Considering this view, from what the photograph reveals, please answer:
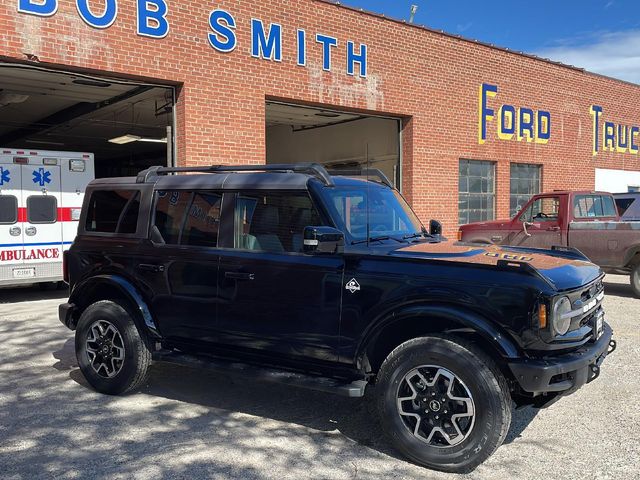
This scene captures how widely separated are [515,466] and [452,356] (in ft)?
2.90

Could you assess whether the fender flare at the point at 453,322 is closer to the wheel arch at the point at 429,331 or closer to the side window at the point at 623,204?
the wheel arch at the point at 429,331

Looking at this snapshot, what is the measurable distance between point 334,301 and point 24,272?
8291mm

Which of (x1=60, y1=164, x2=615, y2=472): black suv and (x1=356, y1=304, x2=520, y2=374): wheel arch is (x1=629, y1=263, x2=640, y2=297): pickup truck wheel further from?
(x1=356, y1=304, x2=520, y2=374): wheel arch

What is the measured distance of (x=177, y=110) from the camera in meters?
10.7

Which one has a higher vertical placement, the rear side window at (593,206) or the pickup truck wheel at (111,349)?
the rear side window at (593,206)

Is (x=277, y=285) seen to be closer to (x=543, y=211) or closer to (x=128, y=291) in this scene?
(x=128, y=291)

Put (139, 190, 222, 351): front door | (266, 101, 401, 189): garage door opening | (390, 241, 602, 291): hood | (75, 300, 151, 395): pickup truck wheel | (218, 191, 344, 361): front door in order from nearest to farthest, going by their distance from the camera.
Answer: (390, 241, 602, 291): hood < (218, 191, 344, 361): front door < (139, 190, 222, 351): front door < (75, 300, 151, 395): pickup truck wheel < (266, 101, 401, 189): garage door opening

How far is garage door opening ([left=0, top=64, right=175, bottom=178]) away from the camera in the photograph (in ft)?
39.2

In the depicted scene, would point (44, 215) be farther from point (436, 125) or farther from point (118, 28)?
point (436, 125)

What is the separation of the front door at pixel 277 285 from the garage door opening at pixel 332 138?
1008 centimetres

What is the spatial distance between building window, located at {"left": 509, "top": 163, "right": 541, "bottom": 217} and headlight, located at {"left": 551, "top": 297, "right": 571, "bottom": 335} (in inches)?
532

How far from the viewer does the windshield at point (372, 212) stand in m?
4.37

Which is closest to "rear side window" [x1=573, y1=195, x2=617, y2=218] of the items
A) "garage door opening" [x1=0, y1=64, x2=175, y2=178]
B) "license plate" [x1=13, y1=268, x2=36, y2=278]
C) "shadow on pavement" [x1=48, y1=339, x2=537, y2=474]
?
"shadow on pavement" [x1=48, y1=339, x2=537, y2=474]

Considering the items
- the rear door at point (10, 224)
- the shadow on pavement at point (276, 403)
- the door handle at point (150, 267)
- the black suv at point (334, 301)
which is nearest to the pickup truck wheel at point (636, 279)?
the black suv at point (334, 301)
